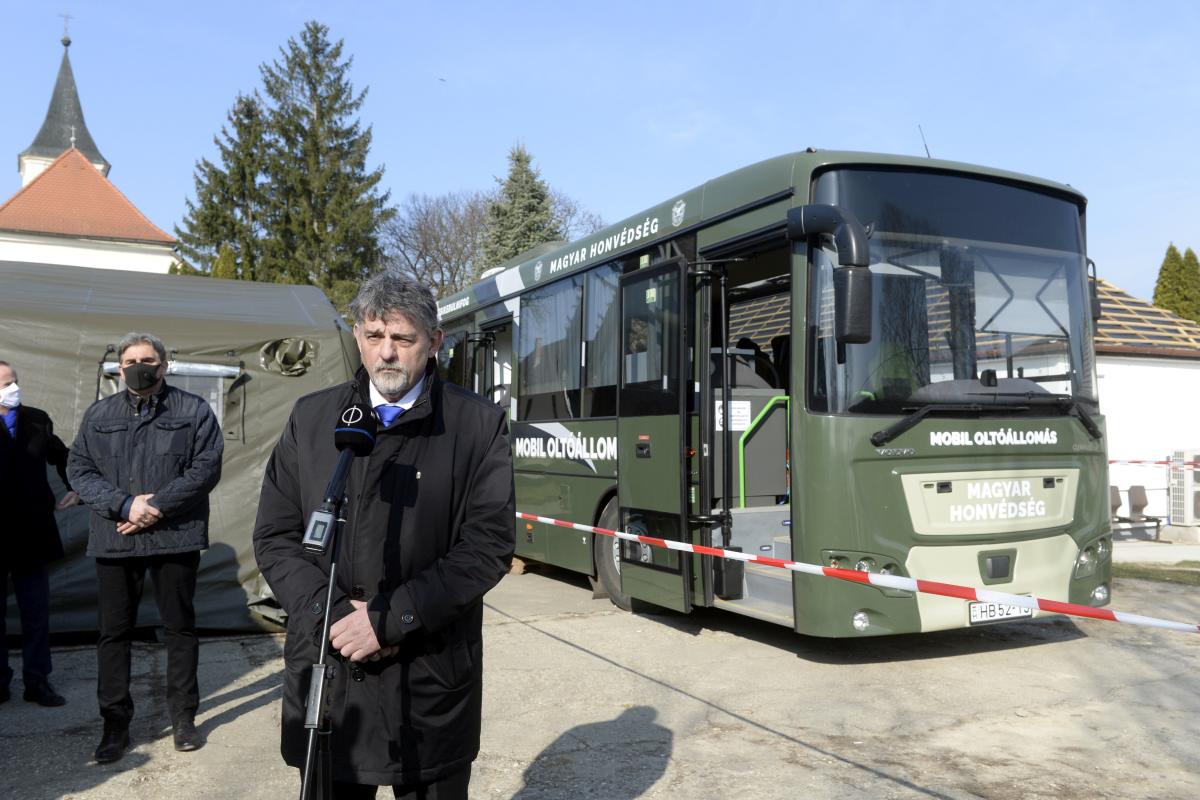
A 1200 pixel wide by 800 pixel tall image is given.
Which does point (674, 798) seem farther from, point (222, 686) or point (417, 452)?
point (222, 686)

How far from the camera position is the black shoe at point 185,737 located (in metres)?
5.13

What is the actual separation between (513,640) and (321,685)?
558 centimetres

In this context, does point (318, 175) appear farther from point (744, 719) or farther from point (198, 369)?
point (744, 719)

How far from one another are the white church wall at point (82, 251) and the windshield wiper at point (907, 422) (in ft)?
202

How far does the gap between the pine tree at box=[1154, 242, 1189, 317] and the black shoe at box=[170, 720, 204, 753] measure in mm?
44337

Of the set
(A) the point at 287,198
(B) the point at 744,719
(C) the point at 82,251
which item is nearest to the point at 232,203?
(A) the point at 287,198

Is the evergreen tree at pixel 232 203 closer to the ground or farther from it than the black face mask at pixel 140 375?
farther from it

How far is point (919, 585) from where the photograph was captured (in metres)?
4.79

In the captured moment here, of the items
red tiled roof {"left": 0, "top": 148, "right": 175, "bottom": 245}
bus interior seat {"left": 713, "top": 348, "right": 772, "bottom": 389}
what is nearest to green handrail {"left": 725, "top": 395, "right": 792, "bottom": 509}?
bus interior seat {"left": 713, "top": 348, "right": 772, "bottom": 389}

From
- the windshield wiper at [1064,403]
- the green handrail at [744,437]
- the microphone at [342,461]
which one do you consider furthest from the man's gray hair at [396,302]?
the windshield wiper at [1064,403]

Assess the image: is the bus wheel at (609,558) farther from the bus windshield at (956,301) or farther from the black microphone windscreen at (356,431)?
the black microphone windscreen at (356,431)

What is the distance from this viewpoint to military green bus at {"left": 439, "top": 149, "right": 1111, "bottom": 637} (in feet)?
21.2

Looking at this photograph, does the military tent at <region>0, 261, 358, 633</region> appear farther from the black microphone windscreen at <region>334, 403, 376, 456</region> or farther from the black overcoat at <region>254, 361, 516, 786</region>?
the black microphone windscreen at <region>334, 403, 376, 456</region>

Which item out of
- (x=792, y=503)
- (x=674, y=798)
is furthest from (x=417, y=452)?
(x=792, y=503)
